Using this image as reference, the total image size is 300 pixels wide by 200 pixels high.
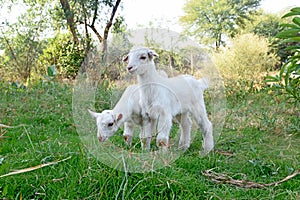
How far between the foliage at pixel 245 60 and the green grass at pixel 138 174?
210 centimetres

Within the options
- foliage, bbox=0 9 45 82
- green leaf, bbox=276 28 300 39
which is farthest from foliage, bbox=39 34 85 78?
green leaf, bbox=276 28 300 39

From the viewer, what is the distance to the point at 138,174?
131 centimetres

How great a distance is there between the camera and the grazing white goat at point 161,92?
1602 mm

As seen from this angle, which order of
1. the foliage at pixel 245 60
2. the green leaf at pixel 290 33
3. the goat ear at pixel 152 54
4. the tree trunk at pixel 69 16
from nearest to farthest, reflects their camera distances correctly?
the green leaf at pixel 290 33, the goat ear at pixel 152 54, the foliage at pixel 245 60, the tree trunk at pixel 69 16

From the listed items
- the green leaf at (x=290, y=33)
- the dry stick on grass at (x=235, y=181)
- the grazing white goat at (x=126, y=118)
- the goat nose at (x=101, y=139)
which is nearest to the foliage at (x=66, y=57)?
the grazing white goat at (x=126, y=118)

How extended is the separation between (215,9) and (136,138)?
1140 cm

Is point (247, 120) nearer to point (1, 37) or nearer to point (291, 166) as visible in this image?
point (291, 166)

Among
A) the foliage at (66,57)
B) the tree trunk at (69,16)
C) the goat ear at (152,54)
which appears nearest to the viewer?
the goat ear at (152,54)

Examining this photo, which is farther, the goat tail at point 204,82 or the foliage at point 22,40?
the foliage at point 22,40

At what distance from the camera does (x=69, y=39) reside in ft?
19.0

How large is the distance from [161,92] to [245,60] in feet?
16.2

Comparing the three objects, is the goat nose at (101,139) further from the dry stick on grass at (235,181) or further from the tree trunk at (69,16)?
the tree trunk at (69,16)

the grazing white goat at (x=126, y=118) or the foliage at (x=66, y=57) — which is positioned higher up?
the foliage at (x=66, y=57)

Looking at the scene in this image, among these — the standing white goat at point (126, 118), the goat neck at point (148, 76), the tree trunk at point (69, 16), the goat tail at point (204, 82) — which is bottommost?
the standing white goat at point (126, 118)
